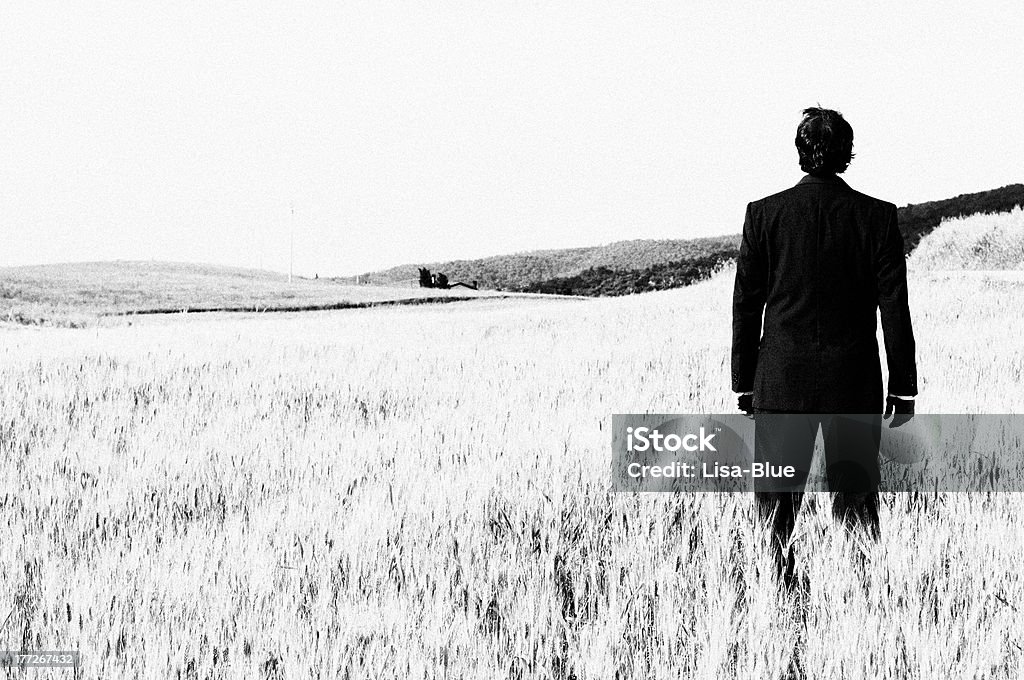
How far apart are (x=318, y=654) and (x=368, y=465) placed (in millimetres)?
3043

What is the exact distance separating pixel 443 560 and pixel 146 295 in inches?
2255

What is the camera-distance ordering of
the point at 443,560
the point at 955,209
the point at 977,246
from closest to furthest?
the point at 443,560, the point at 977,246, the point at 955,209

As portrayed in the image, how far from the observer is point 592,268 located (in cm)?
10962

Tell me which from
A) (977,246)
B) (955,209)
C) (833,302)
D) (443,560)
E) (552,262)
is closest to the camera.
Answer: (443,560)

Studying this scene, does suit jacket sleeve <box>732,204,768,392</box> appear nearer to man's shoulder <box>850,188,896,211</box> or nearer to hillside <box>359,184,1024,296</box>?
man's shoulder <box>850,188,896,211</box>

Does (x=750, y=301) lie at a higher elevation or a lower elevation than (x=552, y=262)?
lower

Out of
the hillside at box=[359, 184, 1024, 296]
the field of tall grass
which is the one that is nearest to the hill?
the hillside at box=[359, 184, 1024, 296]

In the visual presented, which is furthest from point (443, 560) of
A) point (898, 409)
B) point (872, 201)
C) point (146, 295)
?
point (146, 295)

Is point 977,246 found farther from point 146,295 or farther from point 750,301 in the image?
point 146,295

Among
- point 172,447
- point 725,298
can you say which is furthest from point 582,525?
point 725,298

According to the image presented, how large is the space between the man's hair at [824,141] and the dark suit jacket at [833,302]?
0.24 ft

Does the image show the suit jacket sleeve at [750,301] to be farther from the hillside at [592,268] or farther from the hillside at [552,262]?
the hillside at [552,262]

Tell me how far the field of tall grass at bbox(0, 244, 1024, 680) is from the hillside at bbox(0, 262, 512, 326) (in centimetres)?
3749
